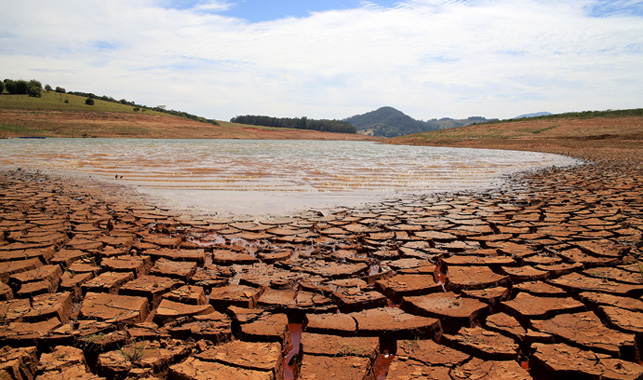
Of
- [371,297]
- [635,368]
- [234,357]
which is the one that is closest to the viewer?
[635,368]

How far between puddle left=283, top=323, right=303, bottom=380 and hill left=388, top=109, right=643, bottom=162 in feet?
72.8

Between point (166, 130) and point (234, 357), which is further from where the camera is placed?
point (166, 130)

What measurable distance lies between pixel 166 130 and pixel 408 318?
5221 centimetres

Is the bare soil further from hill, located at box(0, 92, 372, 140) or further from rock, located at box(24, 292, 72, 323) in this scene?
hill, located at box(0, 92, 372, 140)

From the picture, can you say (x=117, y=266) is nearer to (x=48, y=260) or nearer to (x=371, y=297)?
(x=48, y=260)

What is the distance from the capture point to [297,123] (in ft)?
312

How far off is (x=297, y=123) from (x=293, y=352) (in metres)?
94.6

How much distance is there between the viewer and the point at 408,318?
2584 millimetres

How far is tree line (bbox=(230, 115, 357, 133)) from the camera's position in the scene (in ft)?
307

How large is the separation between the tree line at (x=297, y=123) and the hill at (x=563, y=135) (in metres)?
52.1

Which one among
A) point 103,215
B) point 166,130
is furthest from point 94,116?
point 103,215

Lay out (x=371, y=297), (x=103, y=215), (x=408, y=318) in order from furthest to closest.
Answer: (x=103, y=215)
(x=371, y=297)
(x=408, y=318)

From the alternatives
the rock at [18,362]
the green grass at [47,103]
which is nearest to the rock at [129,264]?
the rock at [18,362]

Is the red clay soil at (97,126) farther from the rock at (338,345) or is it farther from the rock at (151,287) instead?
the rock at (338,345)
